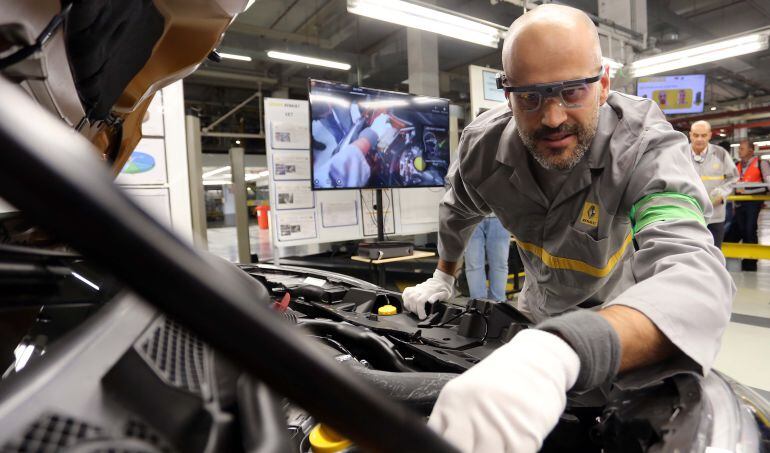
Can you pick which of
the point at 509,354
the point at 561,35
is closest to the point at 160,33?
the point at 509,354

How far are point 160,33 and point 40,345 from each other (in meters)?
0.65

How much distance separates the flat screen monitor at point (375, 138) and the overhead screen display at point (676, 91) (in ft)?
15.5

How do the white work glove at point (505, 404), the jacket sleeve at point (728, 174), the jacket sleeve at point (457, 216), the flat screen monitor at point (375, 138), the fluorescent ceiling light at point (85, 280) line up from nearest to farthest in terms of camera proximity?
1. the white work glove at point (505, 404)
2. the fluorescent ceiling light at point (85, 280)
3. the jacket sleeve at point (457, 216)
4. the flat screen monitor at point (375, 138)
5. the jacket sleeve at point (728, 174)

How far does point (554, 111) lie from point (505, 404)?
37.7 inches

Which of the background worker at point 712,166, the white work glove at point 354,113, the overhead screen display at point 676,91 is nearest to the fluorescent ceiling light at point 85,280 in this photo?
the white work glove at point 354,113

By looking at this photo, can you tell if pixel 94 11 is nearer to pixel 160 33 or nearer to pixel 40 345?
pixel 160 33

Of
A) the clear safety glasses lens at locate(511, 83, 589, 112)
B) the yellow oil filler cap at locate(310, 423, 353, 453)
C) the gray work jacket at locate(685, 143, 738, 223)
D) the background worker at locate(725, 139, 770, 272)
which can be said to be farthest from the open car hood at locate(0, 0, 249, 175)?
the background worker at locate(725, 139, 770, 272)

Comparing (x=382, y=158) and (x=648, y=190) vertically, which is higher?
(x=382, y=158)

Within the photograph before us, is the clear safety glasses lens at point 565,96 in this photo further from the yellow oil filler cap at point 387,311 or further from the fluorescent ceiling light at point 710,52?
the fluorescent ceiling light at point 710,52

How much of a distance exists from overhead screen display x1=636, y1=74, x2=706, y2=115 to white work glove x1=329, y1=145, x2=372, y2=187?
5693mm

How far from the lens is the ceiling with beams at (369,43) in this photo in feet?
24.9

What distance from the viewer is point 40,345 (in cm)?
71

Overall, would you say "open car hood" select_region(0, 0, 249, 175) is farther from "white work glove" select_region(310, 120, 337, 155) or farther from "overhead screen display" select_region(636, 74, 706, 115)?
"overhead screen display" select_region(636, 74, 706, 115)

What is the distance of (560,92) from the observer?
49.9 inches
